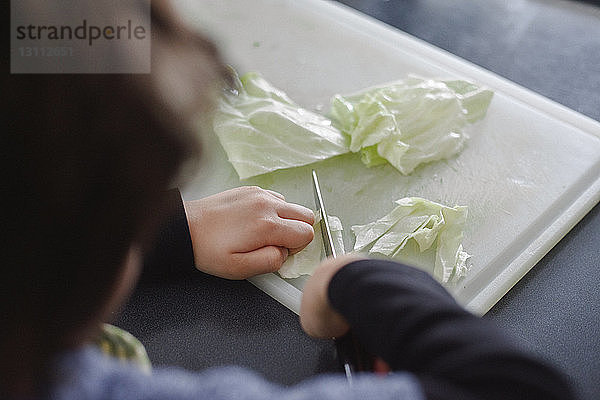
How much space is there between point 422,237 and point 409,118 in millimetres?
249

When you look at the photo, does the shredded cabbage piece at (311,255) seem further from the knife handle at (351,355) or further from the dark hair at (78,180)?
the dark hair at (78,180)

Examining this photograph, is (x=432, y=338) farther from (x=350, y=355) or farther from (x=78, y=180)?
(x=78, y=180)

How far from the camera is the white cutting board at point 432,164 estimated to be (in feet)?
2.98

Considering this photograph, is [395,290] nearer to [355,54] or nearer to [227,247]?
[227,247]

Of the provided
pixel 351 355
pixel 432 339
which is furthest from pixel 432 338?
pixel 351 355

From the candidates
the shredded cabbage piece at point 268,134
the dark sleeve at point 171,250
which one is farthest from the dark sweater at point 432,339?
the shredded cabbage piece at point 268,134

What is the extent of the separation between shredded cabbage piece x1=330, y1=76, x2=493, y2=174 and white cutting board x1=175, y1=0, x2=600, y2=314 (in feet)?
0.07

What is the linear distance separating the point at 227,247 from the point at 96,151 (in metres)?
0.38

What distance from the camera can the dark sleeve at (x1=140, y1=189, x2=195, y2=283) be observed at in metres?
0.83

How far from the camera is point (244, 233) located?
0.84 metres

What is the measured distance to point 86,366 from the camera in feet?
1.70

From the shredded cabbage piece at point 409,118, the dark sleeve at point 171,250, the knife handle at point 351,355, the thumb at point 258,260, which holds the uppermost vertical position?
the shredded cabbage piece at point 409,118

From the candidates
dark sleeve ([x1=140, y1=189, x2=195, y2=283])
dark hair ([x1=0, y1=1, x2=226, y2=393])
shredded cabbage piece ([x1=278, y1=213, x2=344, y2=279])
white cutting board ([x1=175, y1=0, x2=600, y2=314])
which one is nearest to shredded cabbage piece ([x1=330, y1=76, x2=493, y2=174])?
white cutting board ([x1=175, y1=0, x2=600, y2=314])

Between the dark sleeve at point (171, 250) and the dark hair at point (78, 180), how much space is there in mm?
314
